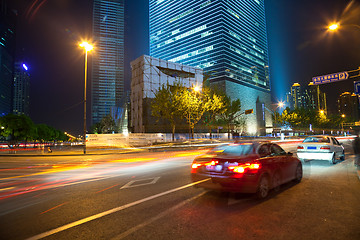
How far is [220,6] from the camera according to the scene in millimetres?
98938

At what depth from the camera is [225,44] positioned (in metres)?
96.8

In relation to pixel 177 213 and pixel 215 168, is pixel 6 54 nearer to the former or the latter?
pixel 215 168

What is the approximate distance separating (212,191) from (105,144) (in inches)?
1400

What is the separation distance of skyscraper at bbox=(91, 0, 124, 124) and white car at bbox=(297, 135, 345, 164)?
153681 millimetres

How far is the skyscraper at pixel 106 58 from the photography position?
15562cm

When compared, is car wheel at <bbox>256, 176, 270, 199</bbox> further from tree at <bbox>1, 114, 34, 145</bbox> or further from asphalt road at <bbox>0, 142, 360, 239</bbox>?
tree at <bbox>1, 114, 34, 145</bbox>

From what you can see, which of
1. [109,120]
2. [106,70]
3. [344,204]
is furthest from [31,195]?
[106,70]

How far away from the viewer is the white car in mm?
11219

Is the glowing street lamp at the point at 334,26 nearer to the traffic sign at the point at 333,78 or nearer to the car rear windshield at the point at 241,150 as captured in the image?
the traffic sign at the point at 333,78

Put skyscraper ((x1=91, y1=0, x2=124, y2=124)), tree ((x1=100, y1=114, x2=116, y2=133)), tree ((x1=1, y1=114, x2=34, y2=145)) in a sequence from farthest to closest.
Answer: skyscraper ((x1=91, y1=0, x2=124, y2=124)), tree ((x1=100, y1=114, x2=116, y2=133)), tree ((x1=1, y1=114, x2=34, y2=145))

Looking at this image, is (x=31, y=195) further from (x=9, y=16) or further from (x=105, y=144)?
(x=9, y=16)

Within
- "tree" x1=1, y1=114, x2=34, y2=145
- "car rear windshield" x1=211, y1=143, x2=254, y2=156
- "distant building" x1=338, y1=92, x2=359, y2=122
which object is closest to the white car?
"car rear windshield" x1=211, y1=143, x2=254, y2=156

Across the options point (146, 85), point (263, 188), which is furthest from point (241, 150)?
point (146, 85)

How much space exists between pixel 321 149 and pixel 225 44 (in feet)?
308
